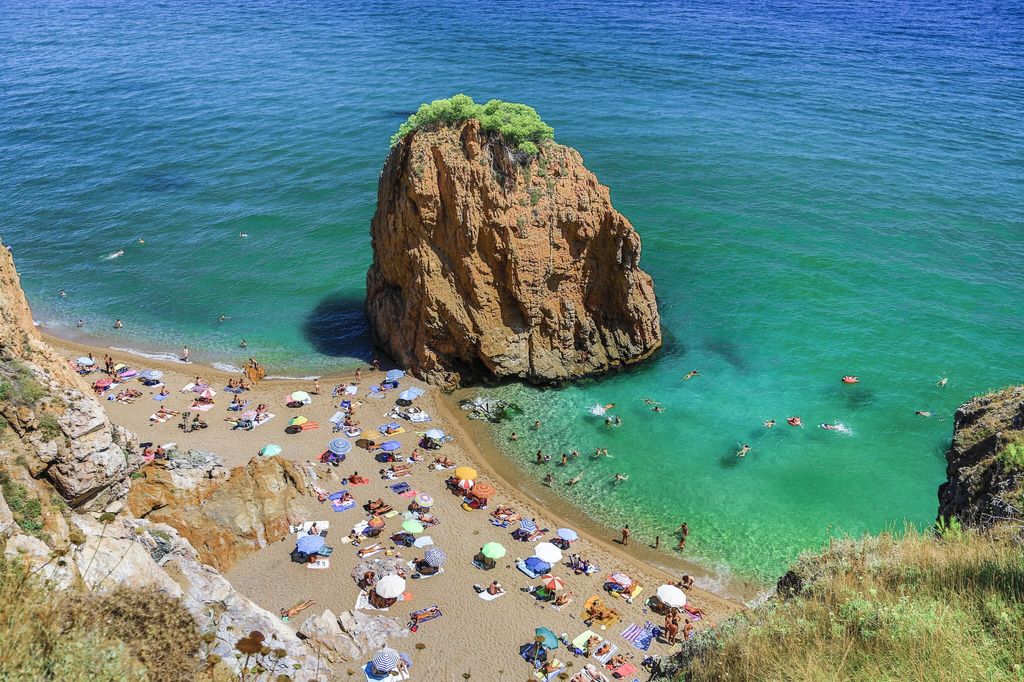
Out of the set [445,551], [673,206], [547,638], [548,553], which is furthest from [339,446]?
[673,206]

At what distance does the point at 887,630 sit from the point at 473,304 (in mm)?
28226

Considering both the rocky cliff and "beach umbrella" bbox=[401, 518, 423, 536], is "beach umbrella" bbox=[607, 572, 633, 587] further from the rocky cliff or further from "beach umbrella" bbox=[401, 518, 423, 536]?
the rocky cliff

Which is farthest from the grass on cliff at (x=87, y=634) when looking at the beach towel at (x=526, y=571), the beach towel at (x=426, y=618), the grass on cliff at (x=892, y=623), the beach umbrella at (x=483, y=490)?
the beach umbrella at (x=483, y=490)

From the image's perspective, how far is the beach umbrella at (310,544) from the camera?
26.4 meters

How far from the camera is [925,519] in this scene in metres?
30.2

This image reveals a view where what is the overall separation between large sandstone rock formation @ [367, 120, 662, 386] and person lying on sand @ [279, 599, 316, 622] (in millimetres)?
15860

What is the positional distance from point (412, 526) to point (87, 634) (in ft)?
61.4

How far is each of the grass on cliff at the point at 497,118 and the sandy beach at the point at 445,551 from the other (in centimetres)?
1475

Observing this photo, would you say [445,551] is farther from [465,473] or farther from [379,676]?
[379,676]

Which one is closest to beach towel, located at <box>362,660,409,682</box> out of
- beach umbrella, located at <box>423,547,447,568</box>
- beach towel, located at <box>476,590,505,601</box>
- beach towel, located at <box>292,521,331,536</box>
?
beach towel, located at <box>476,590,505,601</box>

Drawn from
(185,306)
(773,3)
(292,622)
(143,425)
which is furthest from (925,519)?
(773,3)

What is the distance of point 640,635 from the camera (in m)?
24.9

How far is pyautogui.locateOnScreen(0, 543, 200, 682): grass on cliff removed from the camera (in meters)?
9.45

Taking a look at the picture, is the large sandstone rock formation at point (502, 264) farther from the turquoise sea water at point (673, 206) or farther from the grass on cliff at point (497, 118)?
the turquoise sea water at point (673, 206)
